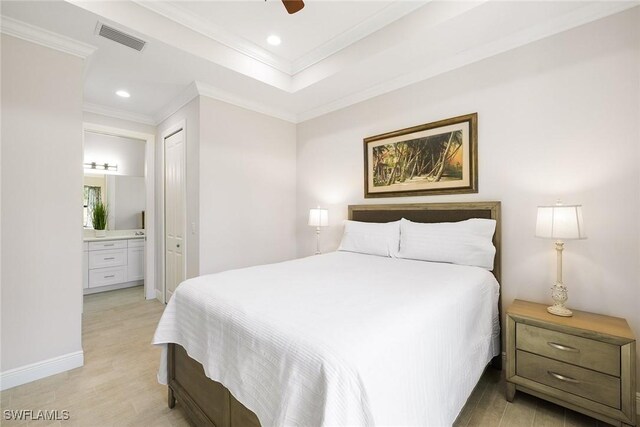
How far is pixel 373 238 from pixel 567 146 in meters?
1.66

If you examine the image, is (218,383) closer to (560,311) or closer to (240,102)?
(560,311)

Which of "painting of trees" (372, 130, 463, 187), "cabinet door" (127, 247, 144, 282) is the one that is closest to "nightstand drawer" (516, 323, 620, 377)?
"painting of trees" (372, 130, 463, 187)

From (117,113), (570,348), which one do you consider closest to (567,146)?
(570,348)

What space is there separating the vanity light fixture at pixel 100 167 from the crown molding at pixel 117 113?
45.6 inches

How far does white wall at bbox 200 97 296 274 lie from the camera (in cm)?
310

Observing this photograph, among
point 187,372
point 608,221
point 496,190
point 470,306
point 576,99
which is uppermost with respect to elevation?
point 576,99

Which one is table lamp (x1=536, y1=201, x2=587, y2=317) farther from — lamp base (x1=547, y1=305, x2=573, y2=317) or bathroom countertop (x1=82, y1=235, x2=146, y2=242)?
bathroom countertop (x1=82, y1=235, x2=146, y2=242)

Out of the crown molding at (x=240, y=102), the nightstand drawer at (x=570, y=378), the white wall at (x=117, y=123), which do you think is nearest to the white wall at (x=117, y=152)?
the white wall at (x=117, y=123)

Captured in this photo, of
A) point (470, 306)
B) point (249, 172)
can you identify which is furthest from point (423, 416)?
point (249, 172)

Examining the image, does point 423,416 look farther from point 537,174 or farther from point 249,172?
point 249,172

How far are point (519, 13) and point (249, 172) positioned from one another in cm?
293

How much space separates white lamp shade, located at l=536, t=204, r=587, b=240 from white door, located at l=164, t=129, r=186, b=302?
3.47 meters

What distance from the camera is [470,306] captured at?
63.7 inches

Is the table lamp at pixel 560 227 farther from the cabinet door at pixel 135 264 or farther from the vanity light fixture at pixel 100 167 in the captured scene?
the vanity light fixture at pixel 100 167
